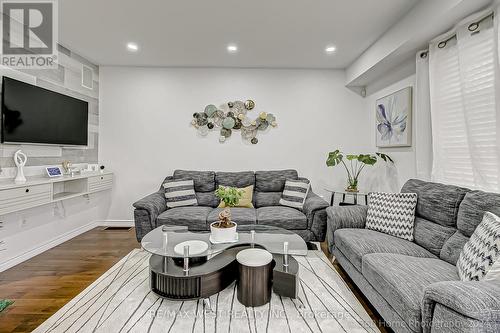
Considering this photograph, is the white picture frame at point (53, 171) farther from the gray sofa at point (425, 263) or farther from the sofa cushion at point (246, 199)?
the gray sofa at point (425, 263)

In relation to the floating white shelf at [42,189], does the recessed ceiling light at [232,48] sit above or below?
above

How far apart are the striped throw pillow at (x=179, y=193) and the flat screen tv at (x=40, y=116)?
1491mm

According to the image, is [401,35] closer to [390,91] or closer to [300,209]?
[390,91]

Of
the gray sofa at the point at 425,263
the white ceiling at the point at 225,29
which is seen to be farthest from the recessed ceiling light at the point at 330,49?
the gray sofa at the point at 425,263

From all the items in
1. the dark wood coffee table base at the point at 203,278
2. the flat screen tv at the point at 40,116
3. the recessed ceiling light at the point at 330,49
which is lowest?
the dark wood coffee table base at the point at 203,278

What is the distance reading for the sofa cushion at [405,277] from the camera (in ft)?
4.59

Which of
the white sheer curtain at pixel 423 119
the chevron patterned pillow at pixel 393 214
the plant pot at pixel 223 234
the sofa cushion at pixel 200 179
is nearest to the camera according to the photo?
the plant pot at pixel 223 234

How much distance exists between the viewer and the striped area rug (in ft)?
5.72

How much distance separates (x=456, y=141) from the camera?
2432 millimetres

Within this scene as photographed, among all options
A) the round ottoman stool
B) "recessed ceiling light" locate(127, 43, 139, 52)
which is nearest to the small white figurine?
"recessed ceiling light" locate(127, 43, 139, 52)

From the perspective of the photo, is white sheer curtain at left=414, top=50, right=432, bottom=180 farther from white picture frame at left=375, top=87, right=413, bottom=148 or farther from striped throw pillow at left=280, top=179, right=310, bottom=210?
striped throw pillow at left=280, top=179, right=310, bottom=210

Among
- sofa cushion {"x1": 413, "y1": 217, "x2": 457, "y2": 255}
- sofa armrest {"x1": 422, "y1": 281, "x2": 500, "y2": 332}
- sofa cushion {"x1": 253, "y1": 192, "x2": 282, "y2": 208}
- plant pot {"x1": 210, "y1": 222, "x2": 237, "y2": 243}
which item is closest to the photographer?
sofa armrest {"x1": 422, "y1": 281, "x2": 500, "y2": 332}

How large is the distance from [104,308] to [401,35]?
381cm

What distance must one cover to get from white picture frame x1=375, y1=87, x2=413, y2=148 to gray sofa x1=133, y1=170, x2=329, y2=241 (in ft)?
4.26
